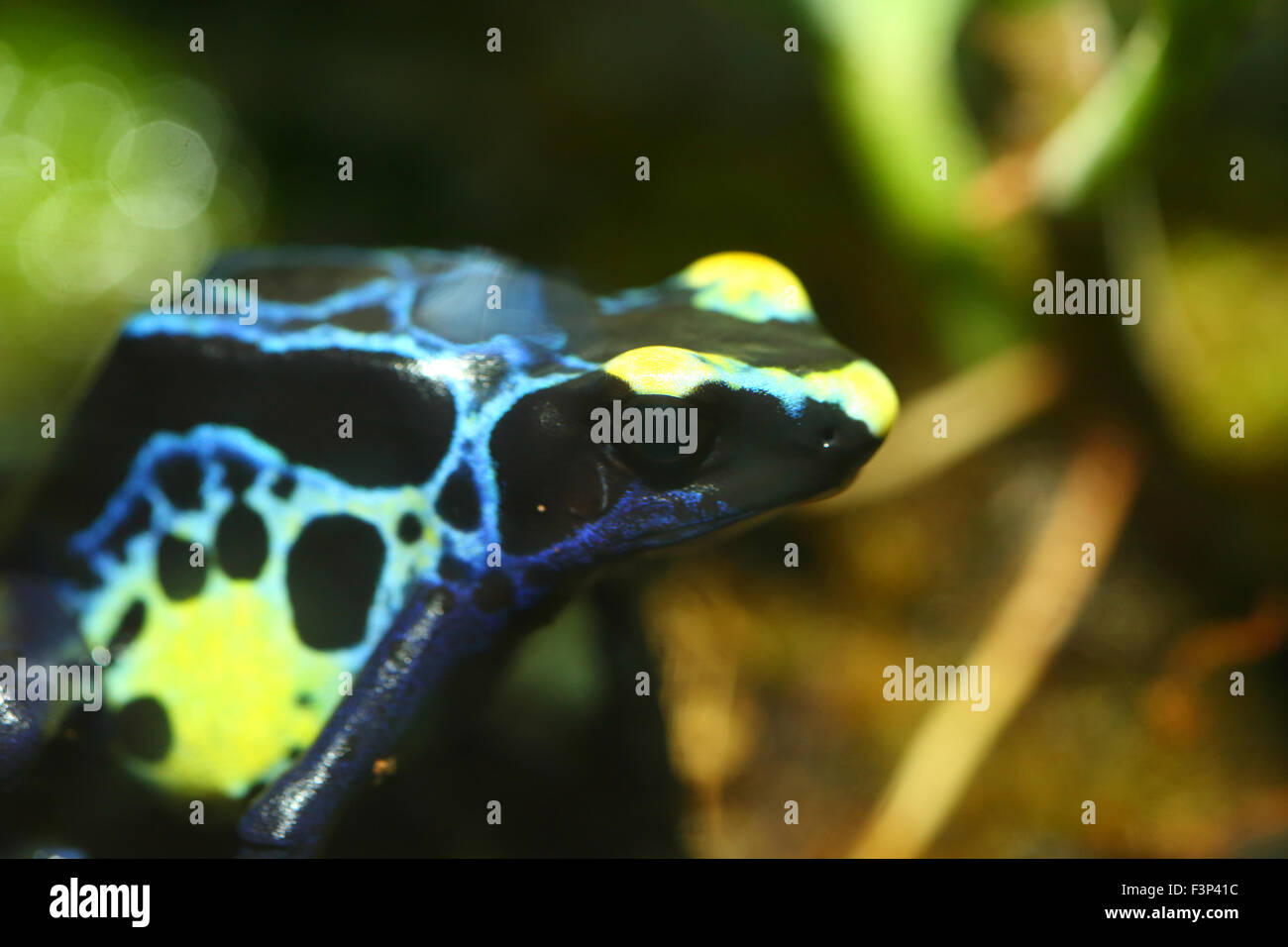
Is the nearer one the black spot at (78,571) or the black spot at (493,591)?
the black spot at (493,591)

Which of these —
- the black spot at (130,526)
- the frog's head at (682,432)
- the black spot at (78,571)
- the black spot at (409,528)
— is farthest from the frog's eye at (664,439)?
the black spot at (78,571)

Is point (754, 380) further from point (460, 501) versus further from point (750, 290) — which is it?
point (460, 501)

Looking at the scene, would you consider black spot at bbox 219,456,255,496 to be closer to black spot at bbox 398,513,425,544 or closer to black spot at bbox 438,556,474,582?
black spot at bbox 398,513,425,544

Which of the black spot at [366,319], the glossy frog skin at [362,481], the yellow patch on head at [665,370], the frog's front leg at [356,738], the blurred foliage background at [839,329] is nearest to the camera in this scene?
the yellow patch on head at [665,370]

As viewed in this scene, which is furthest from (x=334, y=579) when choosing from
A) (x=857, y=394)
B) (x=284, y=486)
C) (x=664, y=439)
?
(x=857, y=394)

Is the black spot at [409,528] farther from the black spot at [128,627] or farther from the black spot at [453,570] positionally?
the black spot at [128,627]
